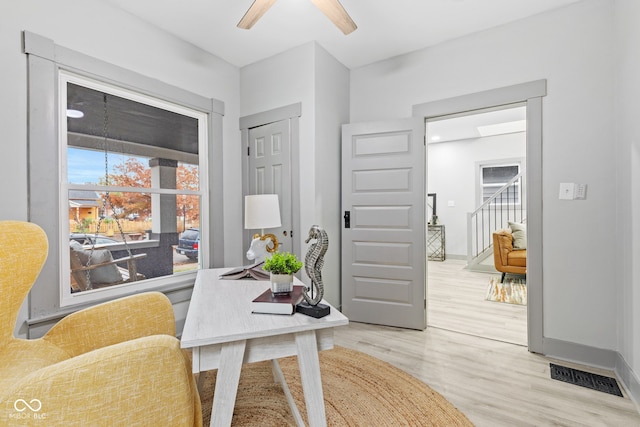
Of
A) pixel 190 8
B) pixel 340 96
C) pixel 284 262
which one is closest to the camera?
pixel 284 262

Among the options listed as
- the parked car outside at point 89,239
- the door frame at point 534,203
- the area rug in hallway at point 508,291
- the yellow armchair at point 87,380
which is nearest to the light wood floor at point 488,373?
the door frame at point 534,203

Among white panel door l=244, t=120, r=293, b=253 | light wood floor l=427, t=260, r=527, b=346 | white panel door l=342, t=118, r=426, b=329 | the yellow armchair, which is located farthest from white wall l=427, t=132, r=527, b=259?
the yellow armchair

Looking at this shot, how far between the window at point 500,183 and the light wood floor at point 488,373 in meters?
3.42

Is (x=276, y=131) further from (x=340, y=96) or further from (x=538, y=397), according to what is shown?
(x=538, y=397)

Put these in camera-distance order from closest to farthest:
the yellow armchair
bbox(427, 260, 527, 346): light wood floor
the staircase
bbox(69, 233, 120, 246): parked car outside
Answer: the yellow armchair, bbox(69, 233, 120, 246): parked car outside, bbox(427, 260, 527, 346): light wood floor, the staircase

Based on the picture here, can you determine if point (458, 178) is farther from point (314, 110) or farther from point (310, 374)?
point (310, 374)

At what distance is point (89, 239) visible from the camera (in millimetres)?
2236

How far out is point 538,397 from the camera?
5.91ft

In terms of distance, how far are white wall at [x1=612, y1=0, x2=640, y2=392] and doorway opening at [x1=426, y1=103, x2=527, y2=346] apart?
154cm

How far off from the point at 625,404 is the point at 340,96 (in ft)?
10.4

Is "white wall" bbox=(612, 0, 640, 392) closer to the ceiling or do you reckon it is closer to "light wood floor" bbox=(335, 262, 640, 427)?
"light wood floor" bbox=(335, 262, 640, 427)

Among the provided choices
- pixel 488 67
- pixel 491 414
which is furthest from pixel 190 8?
pixel 491 414

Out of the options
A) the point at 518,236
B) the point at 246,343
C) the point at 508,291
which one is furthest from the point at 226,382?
the point at 518,236

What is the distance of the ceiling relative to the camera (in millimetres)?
2291
